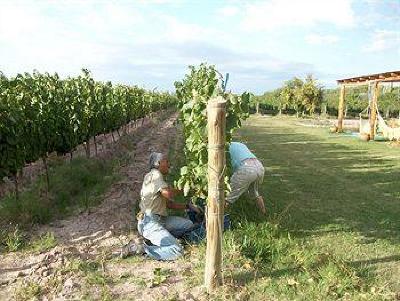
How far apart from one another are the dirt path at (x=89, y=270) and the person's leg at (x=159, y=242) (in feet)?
0.39

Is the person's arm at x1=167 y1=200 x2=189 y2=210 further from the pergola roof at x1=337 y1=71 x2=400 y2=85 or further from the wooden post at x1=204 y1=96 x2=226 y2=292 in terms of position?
the pergola roof at x1=337 y1=71 x2=400 y2=85

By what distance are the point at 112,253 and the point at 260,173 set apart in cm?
229

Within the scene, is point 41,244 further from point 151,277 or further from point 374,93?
point 374,93

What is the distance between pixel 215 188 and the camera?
13.5 feet

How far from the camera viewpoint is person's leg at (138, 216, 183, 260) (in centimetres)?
491

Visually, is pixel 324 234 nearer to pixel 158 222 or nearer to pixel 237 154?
pixel 237 154

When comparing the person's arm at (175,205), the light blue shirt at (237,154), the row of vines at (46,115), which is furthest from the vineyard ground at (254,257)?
the row of vines at (46,115)

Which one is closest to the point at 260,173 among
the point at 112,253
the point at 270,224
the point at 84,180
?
the point at 270,224

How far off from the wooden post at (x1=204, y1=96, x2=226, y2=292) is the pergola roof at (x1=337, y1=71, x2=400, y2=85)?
1353 cm

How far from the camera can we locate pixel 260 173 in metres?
6.14

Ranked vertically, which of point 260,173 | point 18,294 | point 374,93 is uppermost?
point 374,93

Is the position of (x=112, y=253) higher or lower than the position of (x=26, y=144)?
lower

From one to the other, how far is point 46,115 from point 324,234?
5711mm

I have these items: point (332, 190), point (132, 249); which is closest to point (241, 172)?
point (132, 249)
